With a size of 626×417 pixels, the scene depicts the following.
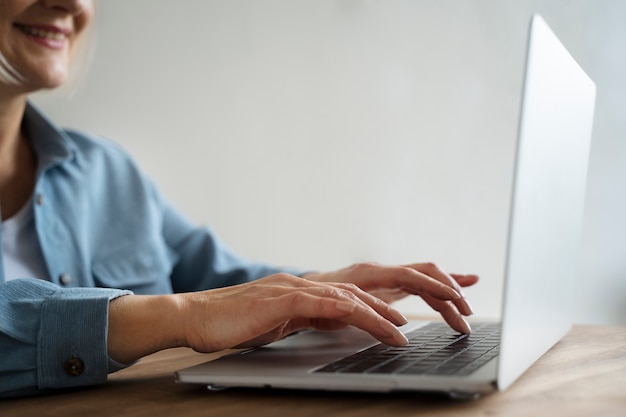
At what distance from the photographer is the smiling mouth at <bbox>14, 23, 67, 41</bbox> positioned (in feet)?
4.66

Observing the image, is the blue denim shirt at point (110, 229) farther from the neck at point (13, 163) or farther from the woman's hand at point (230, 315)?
the woman's hand at point (230, 315)

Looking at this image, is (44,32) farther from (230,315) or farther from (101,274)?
(230,315)

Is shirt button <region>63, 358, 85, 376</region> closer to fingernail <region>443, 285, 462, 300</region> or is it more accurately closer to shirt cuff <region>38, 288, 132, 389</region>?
shirt cuff <region>38, 288, 132, 389</region>

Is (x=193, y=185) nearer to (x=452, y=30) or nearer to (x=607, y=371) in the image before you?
(x=452, y=30)

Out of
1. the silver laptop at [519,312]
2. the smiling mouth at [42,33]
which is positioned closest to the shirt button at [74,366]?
the silver laptop at [519,312]

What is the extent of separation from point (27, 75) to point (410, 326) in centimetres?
84

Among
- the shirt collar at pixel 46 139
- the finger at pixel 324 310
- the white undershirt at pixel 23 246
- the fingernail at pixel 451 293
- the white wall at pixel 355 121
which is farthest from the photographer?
the white wall at pixel 355 121

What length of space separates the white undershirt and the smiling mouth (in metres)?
0.32

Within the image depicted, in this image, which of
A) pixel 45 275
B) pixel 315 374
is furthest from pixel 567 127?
pixel 45 275

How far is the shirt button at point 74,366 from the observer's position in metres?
0.77

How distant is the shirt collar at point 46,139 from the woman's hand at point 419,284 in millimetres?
627

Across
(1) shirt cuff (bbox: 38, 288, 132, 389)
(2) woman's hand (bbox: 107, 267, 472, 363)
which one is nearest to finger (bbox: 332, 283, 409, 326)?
(2) woman's hand (bbox: 107, 267, 472, 363)

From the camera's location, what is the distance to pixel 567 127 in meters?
0.80

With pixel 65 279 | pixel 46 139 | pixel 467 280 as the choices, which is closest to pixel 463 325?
pixel 467 280
